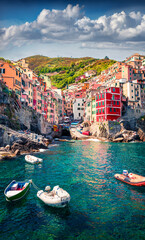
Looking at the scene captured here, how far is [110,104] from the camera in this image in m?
73.6

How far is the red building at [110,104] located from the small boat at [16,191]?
192ft

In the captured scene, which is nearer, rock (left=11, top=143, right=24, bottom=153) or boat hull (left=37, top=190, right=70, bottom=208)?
boat hull (left=37, top=190, right=70, bottom=208)

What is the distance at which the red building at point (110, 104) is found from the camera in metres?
73.1

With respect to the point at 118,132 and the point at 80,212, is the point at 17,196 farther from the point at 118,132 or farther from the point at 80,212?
the point at 118,132

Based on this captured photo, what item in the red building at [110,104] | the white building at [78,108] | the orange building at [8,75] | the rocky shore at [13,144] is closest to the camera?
the rocky shore at [13,144]

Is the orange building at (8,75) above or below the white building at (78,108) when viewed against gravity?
above

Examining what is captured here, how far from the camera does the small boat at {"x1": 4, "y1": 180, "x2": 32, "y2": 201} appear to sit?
16212mm

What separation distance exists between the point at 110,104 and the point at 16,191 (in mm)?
62811

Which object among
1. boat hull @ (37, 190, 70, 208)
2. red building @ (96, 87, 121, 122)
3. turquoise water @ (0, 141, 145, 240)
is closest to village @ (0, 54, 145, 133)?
red building @ (96, 87, 121, 122)

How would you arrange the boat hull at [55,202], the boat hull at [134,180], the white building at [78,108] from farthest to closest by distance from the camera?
the white building at [78,108] < the boat hull at [134,180] < the boat hull at [55,202]

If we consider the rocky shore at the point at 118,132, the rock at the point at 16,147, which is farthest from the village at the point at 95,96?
the rock at the point at 16,147

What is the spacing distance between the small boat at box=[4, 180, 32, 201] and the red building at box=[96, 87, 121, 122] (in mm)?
58594

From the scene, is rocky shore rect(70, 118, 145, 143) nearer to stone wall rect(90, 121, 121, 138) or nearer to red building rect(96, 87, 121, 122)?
stone wall rect(90, 121, 121, 138)

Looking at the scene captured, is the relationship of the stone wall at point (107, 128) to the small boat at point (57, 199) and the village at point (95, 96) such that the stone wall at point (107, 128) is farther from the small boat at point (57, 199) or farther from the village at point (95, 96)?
the small boat at point (57, 199)
